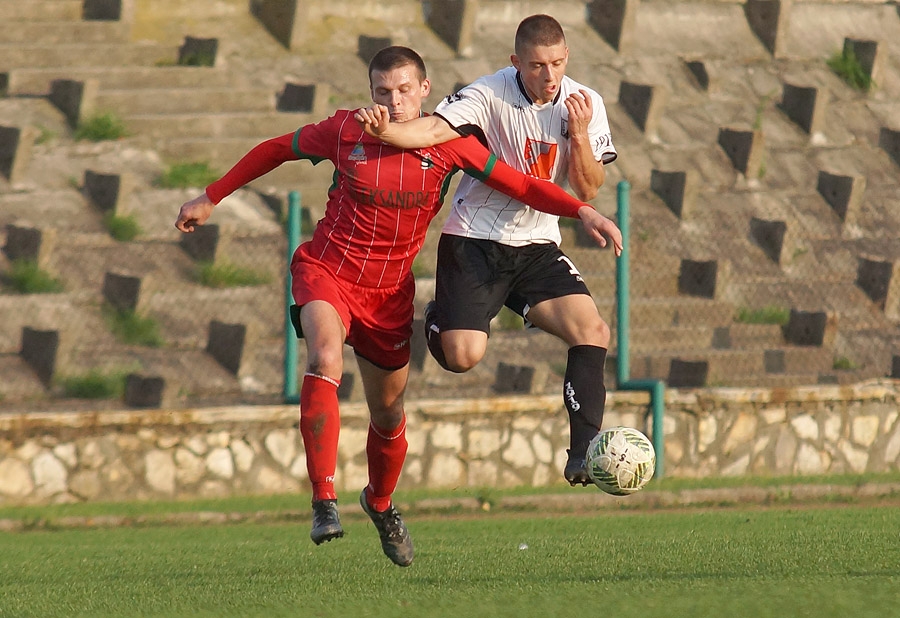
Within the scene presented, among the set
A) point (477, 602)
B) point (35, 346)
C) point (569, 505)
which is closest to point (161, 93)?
point (35, 346)

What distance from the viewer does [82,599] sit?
7.19 meters

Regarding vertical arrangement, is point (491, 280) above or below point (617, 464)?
above

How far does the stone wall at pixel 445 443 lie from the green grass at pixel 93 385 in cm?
71

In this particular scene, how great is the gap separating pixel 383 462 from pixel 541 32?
2283mm

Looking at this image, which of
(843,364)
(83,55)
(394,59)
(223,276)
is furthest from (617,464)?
(83,55)

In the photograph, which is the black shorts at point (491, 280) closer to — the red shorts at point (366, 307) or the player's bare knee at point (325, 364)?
the red shorts at point (366, 307)

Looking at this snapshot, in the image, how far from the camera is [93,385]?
40.9ft

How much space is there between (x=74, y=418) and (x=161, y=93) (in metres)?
5.93

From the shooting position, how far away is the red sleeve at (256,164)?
751 cm

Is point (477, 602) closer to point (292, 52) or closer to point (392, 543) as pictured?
point (392, 543)

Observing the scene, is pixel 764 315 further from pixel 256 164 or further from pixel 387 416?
pixel 256 164

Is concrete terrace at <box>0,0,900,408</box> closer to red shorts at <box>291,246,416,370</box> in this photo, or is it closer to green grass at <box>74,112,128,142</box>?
green grass at <box>74,112,128,142</box>

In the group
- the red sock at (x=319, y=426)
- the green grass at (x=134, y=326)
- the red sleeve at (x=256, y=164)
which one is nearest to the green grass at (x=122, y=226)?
the green grass at (x=134, y=326)

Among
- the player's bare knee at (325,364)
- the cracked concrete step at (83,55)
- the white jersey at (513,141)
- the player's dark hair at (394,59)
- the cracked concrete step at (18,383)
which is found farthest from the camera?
the cracked concrete step at (83,55)
